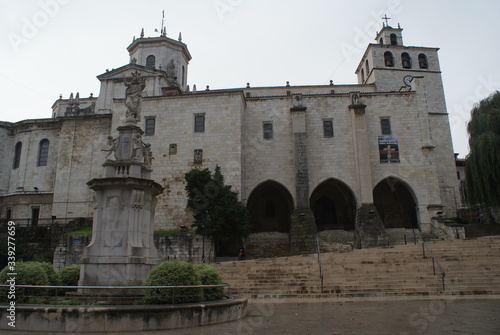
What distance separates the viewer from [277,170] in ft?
99.6

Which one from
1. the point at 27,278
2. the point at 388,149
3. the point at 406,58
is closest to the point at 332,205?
the point at 388,149

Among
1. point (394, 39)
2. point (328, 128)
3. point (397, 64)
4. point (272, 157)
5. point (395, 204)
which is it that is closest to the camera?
point (272, 157)

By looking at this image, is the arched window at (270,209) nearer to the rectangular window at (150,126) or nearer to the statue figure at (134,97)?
the rectangular window at (150,126)

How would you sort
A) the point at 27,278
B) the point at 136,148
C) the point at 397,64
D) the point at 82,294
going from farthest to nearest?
the point at 397,64
the point at 136,148
the point at 82,294
the point at 27,278

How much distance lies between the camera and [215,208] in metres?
24.8

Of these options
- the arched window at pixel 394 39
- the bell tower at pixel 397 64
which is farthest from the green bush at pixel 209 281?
the arched window at pixel 394 39

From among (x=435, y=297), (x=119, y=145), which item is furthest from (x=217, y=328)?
(x=435, y=297)

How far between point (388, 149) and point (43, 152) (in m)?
30.0

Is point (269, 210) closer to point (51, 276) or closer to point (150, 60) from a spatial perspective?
point (150, 60)

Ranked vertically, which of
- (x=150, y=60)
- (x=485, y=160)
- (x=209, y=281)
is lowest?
(x=209, y=281)

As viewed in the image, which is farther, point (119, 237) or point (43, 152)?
point (43, 152)

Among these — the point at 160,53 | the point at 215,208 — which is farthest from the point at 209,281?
A: the point at 160,53

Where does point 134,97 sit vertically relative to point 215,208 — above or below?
above

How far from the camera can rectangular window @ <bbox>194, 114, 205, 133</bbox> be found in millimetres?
29750
